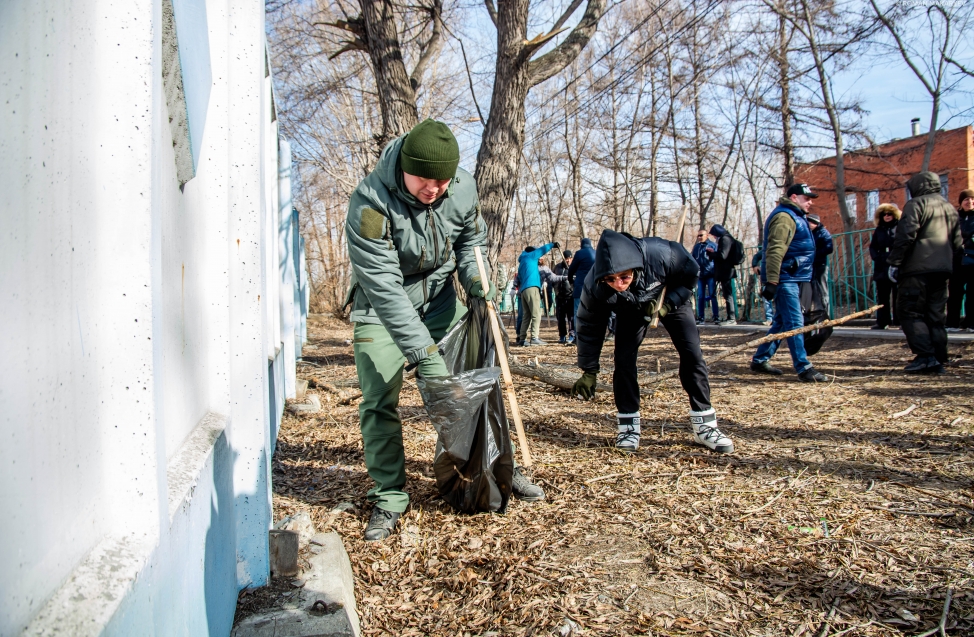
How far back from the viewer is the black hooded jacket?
3893mm

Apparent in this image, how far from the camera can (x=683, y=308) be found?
14.0 feet

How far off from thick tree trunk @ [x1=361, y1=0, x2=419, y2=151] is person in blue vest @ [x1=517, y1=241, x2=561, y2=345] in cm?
431

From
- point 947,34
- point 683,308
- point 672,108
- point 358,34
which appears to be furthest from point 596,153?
point 683,308

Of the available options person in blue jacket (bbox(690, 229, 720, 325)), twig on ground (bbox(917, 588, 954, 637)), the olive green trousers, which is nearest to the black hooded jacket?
the olive green trousers

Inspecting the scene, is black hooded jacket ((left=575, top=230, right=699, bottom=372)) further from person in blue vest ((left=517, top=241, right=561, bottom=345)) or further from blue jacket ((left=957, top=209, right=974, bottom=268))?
person in blue vest ((left=517, top=241, right=561, bottom=345))

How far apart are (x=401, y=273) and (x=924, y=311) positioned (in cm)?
581

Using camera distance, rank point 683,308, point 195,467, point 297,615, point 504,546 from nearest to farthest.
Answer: point 195,467, point 297,615, point 504,546, point 683,308

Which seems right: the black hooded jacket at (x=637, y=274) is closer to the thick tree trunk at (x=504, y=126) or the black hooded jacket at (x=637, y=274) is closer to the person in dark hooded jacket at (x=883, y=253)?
the thick tree trunk at (x=504, y=126)

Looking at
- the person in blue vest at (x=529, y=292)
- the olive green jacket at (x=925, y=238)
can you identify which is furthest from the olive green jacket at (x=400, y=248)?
the person in blue vest at (x=529, y=292)

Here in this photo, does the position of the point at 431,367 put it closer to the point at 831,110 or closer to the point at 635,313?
the point at 635,313

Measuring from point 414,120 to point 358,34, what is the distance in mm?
1458

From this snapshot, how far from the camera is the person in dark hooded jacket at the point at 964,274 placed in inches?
331

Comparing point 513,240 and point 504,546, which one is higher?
point 513,240

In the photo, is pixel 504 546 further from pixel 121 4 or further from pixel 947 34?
pixel 947 34
